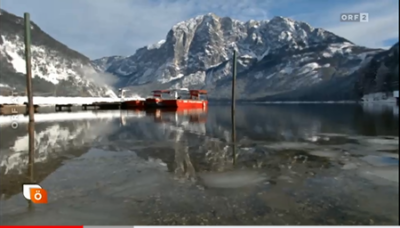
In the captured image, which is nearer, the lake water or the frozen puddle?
the lake water

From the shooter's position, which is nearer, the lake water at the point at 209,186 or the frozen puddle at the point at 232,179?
the lake water at the point at 209,186

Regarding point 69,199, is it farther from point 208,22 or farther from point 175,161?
point 175,161

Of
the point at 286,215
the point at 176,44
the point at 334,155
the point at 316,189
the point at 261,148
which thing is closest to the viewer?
the point at 286,215

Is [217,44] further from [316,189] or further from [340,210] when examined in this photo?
[340,210]

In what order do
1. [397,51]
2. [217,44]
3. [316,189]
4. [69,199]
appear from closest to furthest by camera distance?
[397,51] → [69,199] → [316,189] → [217,44]

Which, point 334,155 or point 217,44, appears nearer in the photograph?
point 217,44

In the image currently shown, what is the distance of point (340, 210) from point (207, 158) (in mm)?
4822

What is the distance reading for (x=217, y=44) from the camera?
7312 mm

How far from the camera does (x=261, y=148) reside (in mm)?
10430

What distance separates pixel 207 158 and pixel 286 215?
480 centimetres

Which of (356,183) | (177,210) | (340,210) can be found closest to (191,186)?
(177,210)

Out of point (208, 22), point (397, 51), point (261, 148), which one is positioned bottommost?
point (261, 148)

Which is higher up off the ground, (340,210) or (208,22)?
(208,22)

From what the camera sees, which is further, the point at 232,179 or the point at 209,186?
the point at 232,179
